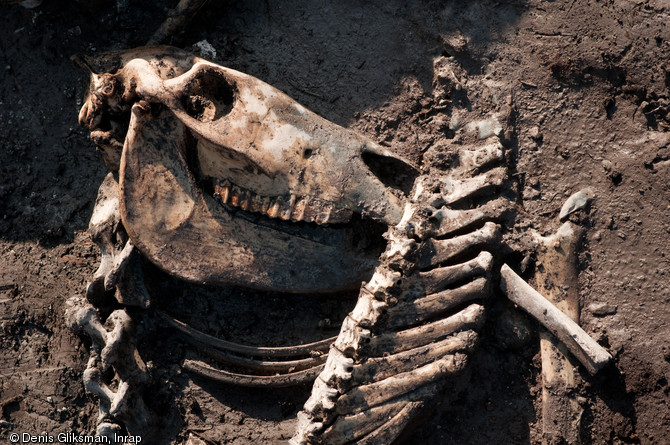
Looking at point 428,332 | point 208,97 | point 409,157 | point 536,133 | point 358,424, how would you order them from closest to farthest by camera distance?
1. point 358,424
2. point 428,332
3. point 208,97
4. point 536,133
5. point 409,157

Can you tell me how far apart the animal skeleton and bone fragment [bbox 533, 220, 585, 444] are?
0.46ft

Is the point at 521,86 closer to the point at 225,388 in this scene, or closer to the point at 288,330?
the point at 288,330

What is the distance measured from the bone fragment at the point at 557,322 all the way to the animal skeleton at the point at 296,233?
0.01 metres

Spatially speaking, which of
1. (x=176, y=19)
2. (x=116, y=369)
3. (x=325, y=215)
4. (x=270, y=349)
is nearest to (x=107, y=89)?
(x=176, y=19)

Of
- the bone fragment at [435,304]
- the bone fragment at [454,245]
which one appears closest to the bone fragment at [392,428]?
the bone fragment at [435,304]

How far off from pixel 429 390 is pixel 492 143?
1.54m

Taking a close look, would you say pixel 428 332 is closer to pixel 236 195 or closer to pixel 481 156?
pixel 481 156

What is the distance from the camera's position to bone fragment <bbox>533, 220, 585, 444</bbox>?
11.4 feet

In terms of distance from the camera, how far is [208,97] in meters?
3.56

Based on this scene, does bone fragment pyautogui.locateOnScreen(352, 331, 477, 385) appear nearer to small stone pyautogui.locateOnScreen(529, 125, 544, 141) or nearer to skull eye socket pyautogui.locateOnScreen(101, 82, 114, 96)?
small stone pyautogui.locateOnScreen(529, 125, 544, 141)

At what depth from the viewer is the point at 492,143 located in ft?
12.3

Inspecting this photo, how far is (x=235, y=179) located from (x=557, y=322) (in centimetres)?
203

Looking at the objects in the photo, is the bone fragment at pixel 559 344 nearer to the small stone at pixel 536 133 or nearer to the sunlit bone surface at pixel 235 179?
the small stone at pixel 536 133

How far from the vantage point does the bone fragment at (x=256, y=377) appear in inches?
143
